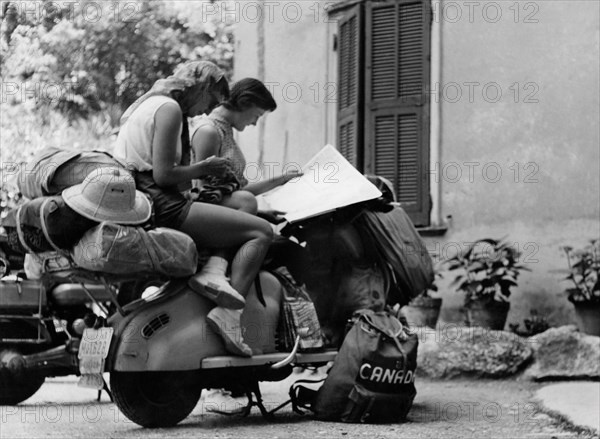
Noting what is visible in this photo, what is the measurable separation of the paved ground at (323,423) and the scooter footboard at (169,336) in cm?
34

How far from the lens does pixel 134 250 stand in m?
5.62

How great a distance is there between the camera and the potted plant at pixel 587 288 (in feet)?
28.8

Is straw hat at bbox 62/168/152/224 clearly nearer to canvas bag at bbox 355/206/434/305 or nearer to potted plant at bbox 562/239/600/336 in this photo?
canvas bag at bbox 355/206/434/305

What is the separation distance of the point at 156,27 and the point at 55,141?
116 inches

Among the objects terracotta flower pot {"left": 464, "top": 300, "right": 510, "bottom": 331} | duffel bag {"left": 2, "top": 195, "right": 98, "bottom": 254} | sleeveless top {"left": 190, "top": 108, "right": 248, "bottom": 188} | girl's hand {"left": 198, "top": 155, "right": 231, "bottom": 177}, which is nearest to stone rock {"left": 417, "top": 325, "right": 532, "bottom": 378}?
terracotta flower pot {"left": 464, "top": 300, "right": 510, "bottom": 331}

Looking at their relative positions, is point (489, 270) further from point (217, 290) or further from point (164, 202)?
point (164, 202)

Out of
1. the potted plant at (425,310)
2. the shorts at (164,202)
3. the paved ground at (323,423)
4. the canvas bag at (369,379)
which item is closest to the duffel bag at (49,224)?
the shorts at (164,202)

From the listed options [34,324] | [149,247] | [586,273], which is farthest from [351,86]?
[149,247]

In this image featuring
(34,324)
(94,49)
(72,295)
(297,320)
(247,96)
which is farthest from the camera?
(94,49)

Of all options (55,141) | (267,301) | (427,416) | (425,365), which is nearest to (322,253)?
(267,301)

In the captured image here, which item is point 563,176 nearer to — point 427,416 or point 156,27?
point 427,416

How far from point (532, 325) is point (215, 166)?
13.3 ft

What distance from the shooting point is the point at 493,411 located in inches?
278

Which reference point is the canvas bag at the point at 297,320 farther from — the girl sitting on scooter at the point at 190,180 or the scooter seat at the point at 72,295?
the scooter seat at the point at 72,295
